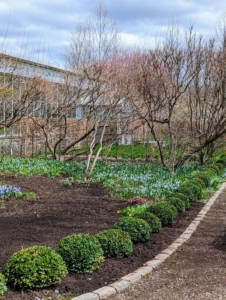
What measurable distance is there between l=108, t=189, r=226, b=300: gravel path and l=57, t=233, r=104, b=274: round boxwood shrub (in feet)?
1.64

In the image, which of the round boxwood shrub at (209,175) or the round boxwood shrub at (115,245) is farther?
the round boxwood shrub at (209,175)

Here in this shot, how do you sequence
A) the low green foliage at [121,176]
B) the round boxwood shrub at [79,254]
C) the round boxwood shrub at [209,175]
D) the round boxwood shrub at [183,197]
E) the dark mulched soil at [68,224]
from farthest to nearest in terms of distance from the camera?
the round boxwood shrub at [209,175] → the low green foliage at [121,176] → the round boxwood shrub at [183,197] → the round boxwood shrub at [79,254] → the dark mulched soil at [68,224]

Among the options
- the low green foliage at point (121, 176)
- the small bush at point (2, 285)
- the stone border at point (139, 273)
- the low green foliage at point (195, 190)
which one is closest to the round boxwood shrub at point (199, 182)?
the low green foliage at point (195, 190)

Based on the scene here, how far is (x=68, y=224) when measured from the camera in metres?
5.90

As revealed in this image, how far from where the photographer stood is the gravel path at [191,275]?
142 inches

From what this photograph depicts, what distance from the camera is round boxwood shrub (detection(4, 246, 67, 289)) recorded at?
3445mm

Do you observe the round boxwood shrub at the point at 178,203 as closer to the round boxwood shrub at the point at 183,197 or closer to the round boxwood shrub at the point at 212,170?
the round boxwood shrub at the point at 183,197

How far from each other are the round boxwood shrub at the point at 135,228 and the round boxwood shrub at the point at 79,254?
98 cm

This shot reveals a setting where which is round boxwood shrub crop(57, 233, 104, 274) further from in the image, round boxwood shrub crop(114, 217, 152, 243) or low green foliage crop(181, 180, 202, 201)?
low green foliage crop(181, 180, 202, 201)

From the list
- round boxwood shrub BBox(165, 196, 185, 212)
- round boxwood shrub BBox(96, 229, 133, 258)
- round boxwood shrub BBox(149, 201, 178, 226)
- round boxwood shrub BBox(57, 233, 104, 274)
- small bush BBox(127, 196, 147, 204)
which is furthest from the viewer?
small bush BBox(127, 196, 147, 204)

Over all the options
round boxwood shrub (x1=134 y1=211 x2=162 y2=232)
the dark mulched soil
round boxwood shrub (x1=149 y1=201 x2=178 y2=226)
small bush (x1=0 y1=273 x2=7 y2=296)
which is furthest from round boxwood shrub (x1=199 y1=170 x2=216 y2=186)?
small bush (x1=0 y1=273 x2=7 y2=296)

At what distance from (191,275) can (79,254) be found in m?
1.15

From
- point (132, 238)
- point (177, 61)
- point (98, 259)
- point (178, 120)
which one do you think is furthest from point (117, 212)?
point (178, 120)

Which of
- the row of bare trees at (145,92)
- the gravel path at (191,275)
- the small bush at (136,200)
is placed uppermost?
the row of bare trees at (145,92)
